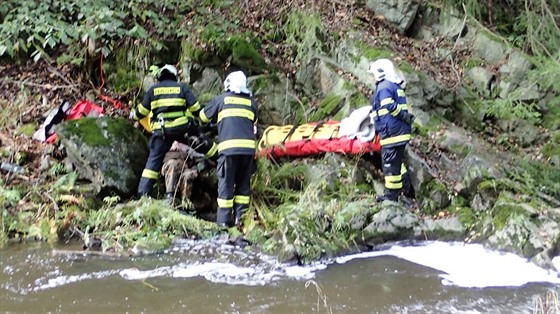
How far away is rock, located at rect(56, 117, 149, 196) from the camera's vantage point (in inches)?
299

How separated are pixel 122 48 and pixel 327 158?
14.5ft

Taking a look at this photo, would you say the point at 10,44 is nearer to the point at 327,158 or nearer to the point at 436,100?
the point at 327,158

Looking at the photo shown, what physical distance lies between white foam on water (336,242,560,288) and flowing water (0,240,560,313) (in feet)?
0.04

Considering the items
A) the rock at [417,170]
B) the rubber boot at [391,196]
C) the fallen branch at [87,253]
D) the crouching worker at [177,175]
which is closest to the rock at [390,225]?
the rubber boot at [391,196]

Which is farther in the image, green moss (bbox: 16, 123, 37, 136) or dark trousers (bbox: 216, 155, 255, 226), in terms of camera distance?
green moss (bbox: 16, 123, 37, 136)

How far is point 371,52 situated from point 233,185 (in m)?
4.24

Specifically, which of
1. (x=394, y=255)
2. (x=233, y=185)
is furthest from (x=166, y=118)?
(x=394, y=255)

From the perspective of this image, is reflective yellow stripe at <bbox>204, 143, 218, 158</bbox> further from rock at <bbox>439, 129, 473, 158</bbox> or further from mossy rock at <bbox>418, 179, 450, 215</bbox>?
rock at <bbox>439, 129, 473, 158</bbox>

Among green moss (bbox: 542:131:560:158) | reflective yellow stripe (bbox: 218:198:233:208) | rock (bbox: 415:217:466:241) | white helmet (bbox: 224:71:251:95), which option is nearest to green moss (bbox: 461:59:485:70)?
green moss (bbox: 542:131:560:158)

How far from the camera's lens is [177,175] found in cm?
781

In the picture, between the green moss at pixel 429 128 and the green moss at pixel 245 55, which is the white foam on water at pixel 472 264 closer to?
the green moss at pixel 429 128

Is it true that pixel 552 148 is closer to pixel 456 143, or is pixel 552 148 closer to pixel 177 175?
pixel 456 143

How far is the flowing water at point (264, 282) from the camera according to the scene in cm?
477

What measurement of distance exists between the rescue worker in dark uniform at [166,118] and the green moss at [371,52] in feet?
12.2
